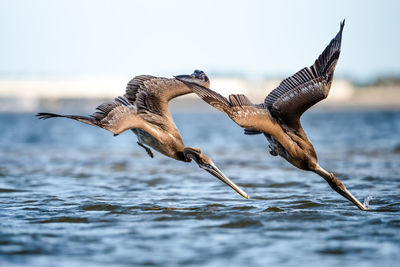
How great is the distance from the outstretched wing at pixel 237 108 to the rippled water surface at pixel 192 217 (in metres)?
1.48

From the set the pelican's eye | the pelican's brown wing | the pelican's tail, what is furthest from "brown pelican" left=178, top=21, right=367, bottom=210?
the pelican's tail

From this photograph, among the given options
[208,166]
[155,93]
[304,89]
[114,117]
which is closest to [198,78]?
[155,93]

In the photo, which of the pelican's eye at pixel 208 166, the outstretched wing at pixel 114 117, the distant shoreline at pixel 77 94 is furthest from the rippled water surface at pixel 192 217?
the distant shoreline at pixel 77 94

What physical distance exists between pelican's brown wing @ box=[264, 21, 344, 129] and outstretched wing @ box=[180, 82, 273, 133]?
23.2 inches

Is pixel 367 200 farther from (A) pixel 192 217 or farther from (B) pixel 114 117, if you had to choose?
(B) pixel 114 117

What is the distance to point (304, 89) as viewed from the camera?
10945 millimetres

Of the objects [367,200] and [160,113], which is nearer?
[160,113]

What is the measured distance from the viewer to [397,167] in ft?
64.7

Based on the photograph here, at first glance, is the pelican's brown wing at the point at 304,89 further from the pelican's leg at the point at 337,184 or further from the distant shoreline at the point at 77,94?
the distant shoreline at the point at 77,94

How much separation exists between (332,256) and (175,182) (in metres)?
8.66

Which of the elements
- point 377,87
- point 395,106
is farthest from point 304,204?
point 377,87

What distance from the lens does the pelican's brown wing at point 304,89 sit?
10875 millimetres

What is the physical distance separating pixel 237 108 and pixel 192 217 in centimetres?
209

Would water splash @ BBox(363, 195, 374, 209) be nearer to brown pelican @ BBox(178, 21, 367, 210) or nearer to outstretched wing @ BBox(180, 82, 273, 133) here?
brown pelican @ BBox(178, 21, 367, 210)
